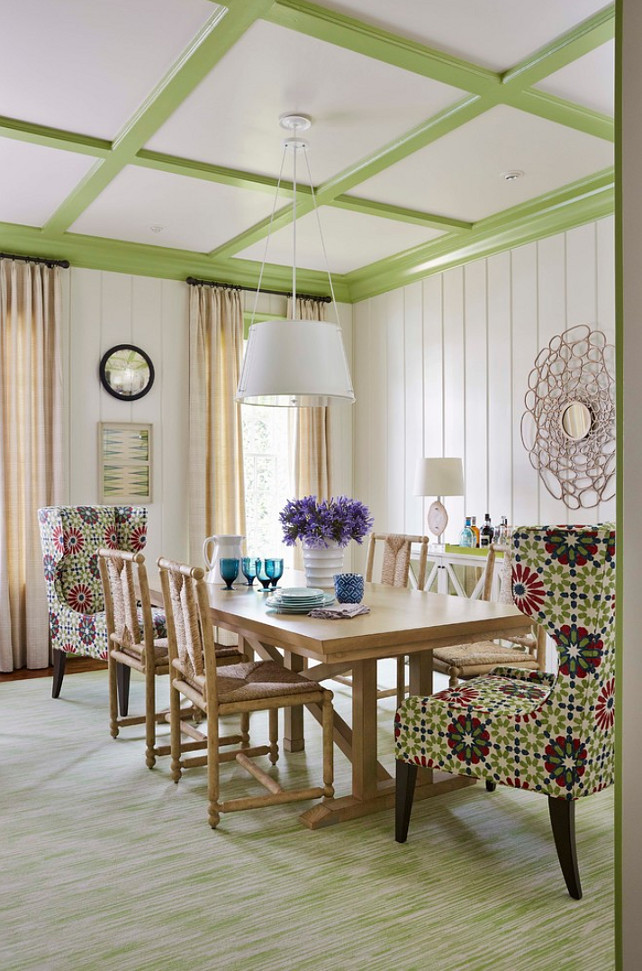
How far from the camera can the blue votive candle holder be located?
3.25 m

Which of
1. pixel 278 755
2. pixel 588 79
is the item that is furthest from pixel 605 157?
pixel 278 755

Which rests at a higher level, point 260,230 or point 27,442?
point 260,230

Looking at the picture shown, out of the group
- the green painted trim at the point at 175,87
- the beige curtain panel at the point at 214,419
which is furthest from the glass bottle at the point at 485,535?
the green painted trim at the point at 175,87

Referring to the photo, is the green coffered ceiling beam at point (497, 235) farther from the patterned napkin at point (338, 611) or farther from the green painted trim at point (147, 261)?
the patterned napkin at point (338, 611)

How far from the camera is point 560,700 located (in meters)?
2.31

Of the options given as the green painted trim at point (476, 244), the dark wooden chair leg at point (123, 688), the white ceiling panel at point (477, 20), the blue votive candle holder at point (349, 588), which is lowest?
the dark wooden chair leg at point (123, 688)

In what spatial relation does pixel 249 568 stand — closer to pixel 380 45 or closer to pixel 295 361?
pixel 295 361

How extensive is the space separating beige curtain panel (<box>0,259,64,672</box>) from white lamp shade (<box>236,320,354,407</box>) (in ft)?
7.76

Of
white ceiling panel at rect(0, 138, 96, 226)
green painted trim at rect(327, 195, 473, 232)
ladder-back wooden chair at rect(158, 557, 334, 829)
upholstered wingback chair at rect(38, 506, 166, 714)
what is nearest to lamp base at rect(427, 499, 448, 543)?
green painted trim at rect(327, 195, 473, 232)

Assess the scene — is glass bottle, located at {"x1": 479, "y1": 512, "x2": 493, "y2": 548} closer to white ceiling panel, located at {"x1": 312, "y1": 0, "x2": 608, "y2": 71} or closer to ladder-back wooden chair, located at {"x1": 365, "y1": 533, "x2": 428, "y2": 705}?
ladder-back wooden chair, located at {"x1": 365, "y1": 533, "x2": 428, "y2": 705}

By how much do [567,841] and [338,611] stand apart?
111 cm

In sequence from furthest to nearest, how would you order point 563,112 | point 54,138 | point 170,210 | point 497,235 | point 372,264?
1. point 372,264
2. point 497,235
3. point 170,210
4. point 54,138
5. point 563,112

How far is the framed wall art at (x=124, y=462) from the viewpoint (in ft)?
18.7

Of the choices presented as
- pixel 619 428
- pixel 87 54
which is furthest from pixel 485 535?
pixel 619 428
